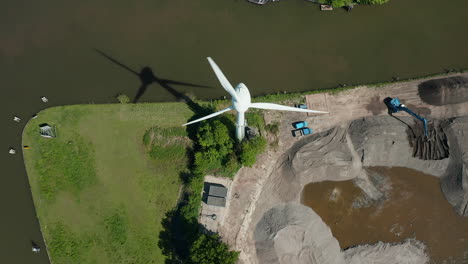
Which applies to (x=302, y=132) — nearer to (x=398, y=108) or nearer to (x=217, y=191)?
(x=398, y=108)

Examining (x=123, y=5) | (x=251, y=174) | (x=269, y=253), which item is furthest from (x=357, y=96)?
(x=123, y=5)

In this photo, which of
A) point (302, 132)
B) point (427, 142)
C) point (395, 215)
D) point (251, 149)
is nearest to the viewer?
point (251, 149)

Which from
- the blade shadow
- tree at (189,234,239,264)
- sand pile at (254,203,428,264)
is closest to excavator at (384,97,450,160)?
sand pile at (254,203,428,264)

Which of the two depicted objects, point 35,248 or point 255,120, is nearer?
point 35,248

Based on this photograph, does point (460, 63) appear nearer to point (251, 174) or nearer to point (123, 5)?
point (251, 174)

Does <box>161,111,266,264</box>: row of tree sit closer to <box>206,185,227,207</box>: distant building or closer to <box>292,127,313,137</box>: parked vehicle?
<box>206,185,227,207</box>: distant building

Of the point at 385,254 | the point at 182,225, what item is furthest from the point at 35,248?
the point at 385,254

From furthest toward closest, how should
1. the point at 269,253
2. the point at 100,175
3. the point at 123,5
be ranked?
the point at 123,5, the point at 100,175, the point at 269,253
